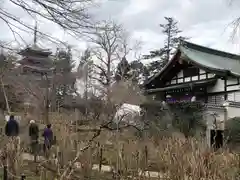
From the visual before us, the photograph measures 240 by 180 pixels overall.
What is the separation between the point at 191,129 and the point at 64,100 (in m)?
12.4

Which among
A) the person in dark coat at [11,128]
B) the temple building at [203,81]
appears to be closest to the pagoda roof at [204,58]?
the temple building at [203,81]

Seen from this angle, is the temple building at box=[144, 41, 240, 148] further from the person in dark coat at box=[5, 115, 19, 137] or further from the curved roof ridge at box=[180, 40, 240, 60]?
the person in dark coat at box=[5, 115, 19, 137]

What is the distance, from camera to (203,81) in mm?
23156

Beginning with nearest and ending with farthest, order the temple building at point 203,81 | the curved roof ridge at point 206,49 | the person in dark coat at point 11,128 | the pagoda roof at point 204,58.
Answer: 1. the person in dark coat at point 11,128
2. the temple building at point 203,81
3. the pagoda roof at point 204,58
4. the curved roof ridge at point 206,49

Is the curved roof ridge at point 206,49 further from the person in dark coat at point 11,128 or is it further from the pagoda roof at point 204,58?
the person in dark coat at point 11,128

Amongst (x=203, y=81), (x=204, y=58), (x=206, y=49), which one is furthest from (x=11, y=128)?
(x=206, y=49)

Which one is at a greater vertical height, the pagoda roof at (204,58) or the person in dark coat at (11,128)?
the pagoda roof at (204,58)

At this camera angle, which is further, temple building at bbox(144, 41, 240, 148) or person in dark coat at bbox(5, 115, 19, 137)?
temple building at bbox(144, 41, 240, 148)

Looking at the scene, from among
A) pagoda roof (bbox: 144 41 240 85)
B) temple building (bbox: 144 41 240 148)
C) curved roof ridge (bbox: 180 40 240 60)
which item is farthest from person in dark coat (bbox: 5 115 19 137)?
curved roof ridge (bbox: 180 40 240 60)

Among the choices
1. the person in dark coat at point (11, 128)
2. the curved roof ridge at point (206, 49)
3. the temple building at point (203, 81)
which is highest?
the curved roof ridge at point (206, 49)

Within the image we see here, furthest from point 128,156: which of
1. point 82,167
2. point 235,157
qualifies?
point 235,157

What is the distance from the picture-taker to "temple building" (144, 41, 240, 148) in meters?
21.5

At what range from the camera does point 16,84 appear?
22.8 metres

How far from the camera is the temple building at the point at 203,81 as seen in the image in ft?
70.4
